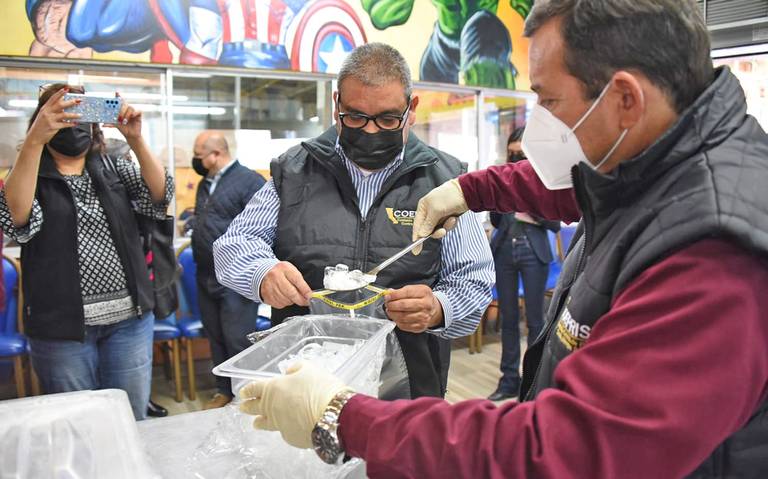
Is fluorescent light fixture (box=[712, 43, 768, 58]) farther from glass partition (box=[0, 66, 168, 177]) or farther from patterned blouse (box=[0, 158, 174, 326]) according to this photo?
patterned blouse (box=[0, 158, 174, 326])

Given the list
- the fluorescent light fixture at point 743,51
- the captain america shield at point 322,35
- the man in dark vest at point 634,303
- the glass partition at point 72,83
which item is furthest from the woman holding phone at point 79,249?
the fluorescent light fixture at point 743,51

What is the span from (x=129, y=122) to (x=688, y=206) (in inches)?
79.1

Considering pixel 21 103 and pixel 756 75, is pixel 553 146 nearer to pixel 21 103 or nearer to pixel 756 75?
pixel 21 103

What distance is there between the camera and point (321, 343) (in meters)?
1.35

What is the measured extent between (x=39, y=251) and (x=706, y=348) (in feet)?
7.08

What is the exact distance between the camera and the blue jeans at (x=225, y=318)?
3.50 meters

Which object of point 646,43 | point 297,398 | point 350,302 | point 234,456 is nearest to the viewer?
point 646,43

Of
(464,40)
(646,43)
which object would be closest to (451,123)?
(464,40)

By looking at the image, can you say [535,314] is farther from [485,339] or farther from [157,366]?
[157,366]

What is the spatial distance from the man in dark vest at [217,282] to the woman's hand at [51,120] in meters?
1.50

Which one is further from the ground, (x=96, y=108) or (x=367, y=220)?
(x=96, y=108)

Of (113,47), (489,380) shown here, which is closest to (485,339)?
(489,380)

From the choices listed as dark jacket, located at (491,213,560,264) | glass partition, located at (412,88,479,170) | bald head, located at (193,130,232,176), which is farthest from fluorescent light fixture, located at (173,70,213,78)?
dark jacket, located at (491,213,560,264)

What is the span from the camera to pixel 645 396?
2.11 ft
